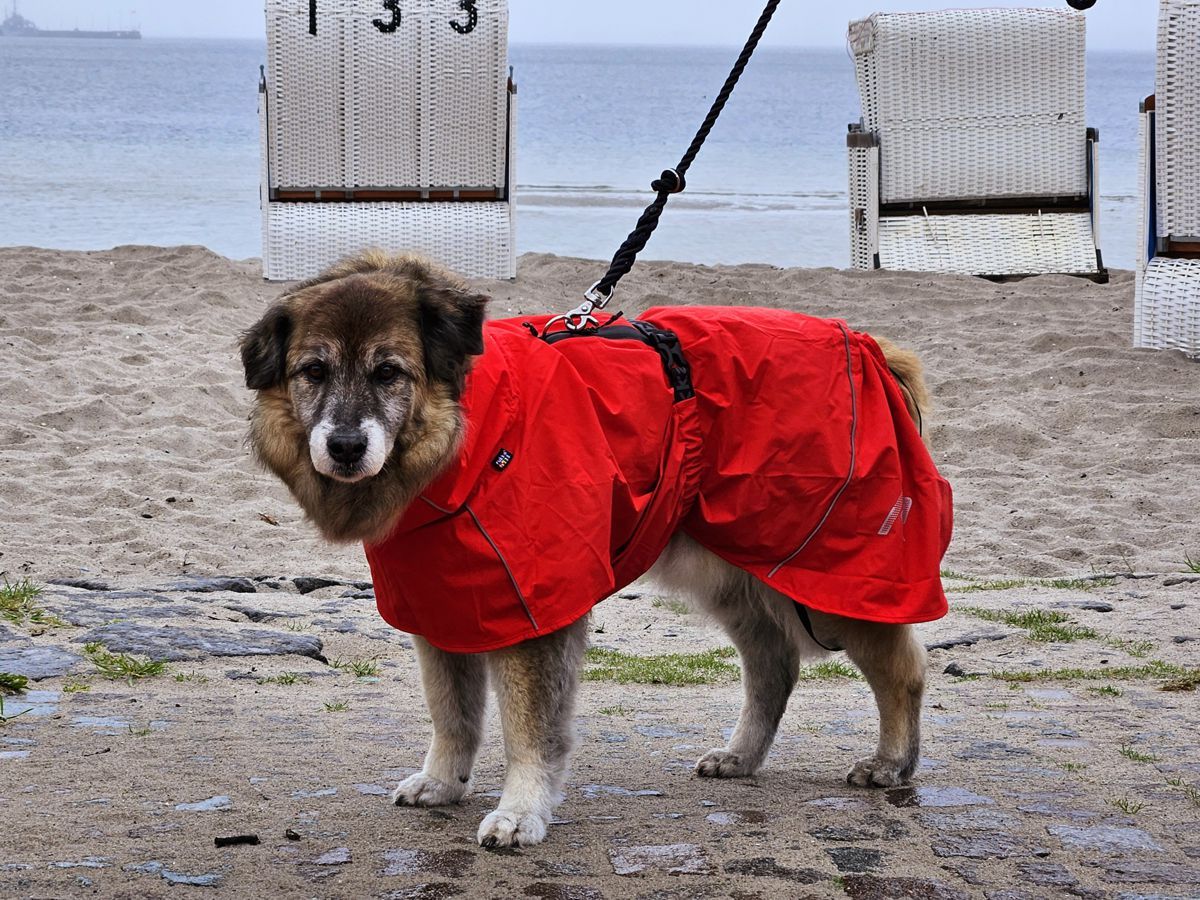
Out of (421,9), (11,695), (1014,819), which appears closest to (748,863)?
(1014,819)

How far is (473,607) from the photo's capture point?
10.9 feet

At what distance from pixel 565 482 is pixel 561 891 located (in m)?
0.97

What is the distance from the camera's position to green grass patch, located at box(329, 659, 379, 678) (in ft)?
17.0

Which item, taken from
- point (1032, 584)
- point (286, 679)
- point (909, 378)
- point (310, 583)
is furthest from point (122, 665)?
point (1032, 584)

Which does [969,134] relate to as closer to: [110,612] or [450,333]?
[110,612]

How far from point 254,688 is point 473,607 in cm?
185

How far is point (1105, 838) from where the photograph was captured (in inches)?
134

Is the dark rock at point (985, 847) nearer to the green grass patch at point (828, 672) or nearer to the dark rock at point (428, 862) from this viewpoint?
the dark rock at point (428, 862)

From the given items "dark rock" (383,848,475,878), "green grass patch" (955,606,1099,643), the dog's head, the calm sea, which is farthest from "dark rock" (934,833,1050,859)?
the calm sea

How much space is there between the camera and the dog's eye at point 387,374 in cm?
337

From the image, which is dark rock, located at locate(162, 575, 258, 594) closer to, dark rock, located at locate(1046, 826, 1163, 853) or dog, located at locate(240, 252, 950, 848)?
dog, located at locate(240, 252, 950, 848)

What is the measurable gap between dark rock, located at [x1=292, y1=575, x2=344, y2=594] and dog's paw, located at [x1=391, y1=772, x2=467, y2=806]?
2.71m

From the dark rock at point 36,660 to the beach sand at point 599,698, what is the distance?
2cm

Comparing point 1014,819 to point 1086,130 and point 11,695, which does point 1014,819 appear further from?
point 1086,130
